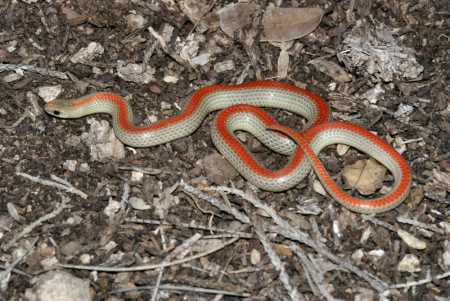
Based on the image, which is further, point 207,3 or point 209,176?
point 207,3

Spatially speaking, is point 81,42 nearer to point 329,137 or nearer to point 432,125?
point 329,137

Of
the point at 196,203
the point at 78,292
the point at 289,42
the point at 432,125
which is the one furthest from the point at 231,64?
the point at 78,292

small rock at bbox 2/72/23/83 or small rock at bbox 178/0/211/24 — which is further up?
small rock at bbox 178/0/211/24

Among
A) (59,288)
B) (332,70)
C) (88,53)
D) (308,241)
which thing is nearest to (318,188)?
(308,241)

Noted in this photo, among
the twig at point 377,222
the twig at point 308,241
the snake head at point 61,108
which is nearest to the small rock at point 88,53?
the snake head at point 61,108

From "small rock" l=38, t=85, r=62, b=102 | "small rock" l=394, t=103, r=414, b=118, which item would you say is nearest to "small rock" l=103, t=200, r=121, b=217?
"small rock" l=38, t=85, r=62, b=102

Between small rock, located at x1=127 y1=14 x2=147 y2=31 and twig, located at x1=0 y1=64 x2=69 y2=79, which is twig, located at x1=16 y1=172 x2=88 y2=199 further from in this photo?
small rock, located at x1=127 y1=14 x2=147 y2=31

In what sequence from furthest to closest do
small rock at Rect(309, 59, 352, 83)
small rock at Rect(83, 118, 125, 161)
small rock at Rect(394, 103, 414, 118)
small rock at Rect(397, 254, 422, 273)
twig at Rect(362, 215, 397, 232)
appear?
1. small rock at Rect(309, 59, 352, 83)
2. small rock at Rect(394, 103, 414, 118)
3. small rock at Rect(83, 118, 125, 161)
4. twig at Rect(362, 215, 397, 232)
5. small rock at Rect(397, 254, 422, 273)
